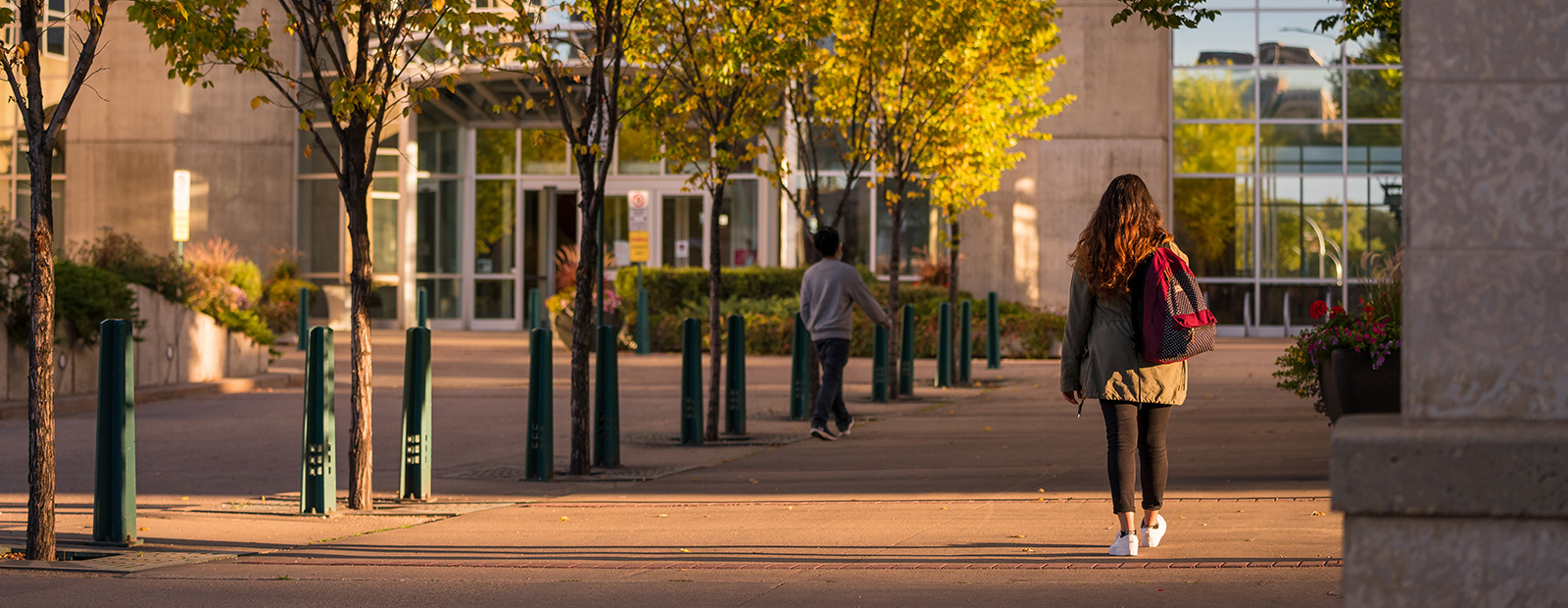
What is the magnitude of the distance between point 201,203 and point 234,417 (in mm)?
20499

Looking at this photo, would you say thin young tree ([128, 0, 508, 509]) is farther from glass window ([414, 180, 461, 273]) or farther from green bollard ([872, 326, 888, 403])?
glass window ([414, 180, 461, 273])

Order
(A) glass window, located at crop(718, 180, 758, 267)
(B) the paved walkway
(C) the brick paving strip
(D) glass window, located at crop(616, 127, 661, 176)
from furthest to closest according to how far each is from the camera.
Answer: (D) glass window, located at crop(616, 127, 661, 176) < (A) glass window, located at crop(718, 180, 758, 267) < (C) the brick paving strip < (B) the paved walkway

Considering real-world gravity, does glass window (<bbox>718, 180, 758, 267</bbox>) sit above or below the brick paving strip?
above

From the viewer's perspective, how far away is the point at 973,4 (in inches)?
621

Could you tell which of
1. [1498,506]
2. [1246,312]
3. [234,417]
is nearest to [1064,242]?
[1246,312]

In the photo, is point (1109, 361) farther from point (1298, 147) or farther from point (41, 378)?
point (1298, 147)

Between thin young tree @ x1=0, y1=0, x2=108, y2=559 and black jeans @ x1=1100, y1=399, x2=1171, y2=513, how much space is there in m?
4.33

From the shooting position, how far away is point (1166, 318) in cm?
669

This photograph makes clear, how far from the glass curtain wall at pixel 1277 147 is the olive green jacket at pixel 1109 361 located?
24.9 metres

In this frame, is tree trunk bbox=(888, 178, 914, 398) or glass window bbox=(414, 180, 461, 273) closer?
tree trunk bbox=(888, 178, 914, 398)

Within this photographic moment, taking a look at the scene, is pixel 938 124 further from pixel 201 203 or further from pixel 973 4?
pixel 201 203

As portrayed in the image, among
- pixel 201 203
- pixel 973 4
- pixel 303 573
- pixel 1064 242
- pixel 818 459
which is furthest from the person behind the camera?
pixel 201 203

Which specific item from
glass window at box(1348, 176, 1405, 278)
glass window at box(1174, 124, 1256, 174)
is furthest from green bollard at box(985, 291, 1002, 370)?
glass window at box(1348, 176, 1405, 278)

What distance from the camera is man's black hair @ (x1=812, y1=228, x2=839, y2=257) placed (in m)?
12.9
